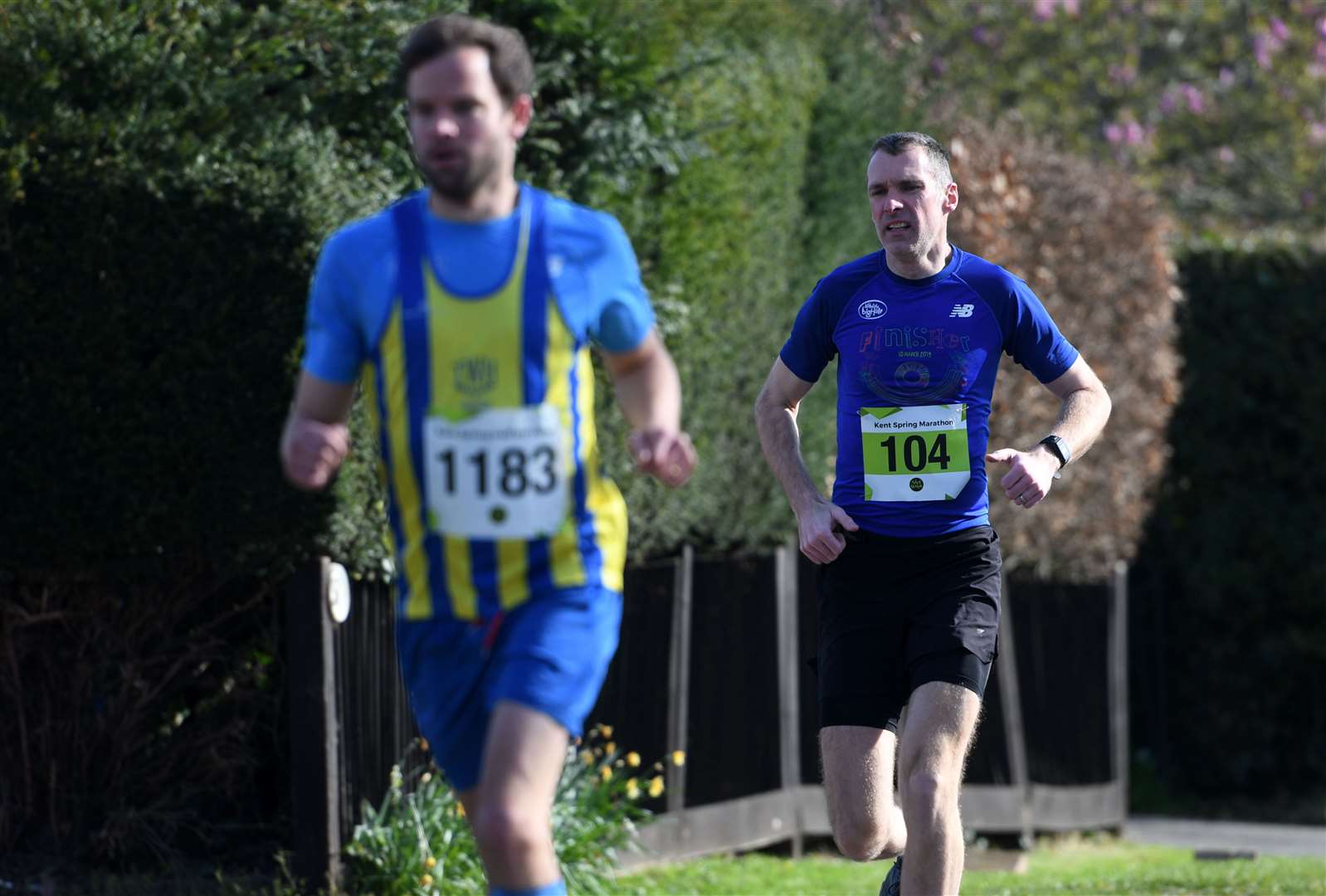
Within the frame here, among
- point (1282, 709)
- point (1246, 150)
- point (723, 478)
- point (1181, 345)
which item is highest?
point (1246, 150)

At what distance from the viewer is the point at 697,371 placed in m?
9.43

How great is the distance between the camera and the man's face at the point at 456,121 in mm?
4012

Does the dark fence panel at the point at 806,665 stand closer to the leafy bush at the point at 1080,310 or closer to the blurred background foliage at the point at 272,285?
the blurred background foliage at the point at 272,285

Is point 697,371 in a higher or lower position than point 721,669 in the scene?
higher

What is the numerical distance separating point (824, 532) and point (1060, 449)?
2.33 feet

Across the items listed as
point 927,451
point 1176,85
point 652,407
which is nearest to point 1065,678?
point 927,451

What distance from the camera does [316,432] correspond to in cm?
396

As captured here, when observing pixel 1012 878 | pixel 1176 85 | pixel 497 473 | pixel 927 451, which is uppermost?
pixel 1176 85

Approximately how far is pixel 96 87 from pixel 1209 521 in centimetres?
980

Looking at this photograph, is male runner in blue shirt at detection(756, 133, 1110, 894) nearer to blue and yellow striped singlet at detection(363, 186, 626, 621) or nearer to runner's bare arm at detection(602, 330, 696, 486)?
runner's bare arm at detection(602, 330, 696, 486)

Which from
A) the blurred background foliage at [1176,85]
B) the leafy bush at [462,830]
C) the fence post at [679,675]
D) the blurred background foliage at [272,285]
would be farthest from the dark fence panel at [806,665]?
the blurred background foliage at [1176,85]

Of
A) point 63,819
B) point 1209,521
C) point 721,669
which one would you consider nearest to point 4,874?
point 63,819

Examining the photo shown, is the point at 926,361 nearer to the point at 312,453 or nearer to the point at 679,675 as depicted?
the point at 312,453

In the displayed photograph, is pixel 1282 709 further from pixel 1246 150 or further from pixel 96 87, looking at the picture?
pixel 96 87
